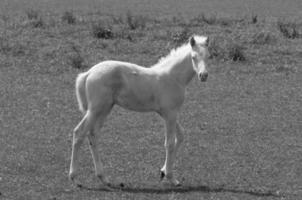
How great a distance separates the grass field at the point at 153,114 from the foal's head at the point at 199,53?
5.39 ft

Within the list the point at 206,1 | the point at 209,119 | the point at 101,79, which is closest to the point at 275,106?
the point at 209,119

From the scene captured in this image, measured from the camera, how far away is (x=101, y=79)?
430 inches

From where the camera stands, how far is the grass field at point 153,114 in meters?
11.4

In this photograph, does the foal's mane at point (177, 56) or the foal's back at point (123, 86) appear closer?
the foal's back at point (123, 86)

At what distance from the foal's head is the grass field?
164cm

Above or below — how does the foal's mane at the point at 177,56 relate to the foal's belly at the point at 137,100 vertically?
above

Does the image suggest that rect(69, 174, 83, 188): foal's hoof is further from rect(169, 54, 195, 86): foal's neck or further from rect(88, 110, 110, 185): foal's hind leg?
rect(169, 54, 195, 86): foal's neck

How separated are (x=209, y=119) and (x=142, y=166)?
4.25m

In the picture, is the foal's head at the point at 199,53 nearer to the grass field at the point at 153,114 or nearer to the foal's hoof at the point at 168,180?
the foal's hoof at the point at 168,180

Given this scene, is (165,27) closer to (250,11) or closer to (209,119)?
(250,11)

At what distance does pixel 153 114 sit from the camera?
55.1 feet

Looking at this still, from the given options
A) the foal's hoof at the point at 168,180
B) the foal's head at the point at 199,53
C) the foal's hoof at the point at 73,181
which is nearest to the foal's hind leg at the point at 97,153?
the foal's hoof at the point at 73,181

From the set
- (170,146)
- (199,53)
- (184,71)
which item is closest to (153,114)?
(184,71)

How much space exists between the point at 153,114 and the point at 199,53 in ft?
19.1
